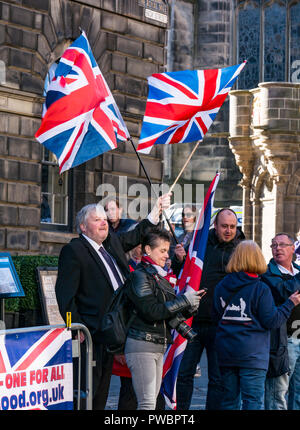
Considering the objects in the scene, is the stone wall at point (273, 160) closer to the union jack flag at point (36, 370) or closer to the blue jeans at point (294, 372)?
the blue jeans at point (294, 372)

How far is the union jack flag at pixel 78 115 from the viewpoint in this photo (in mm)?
9219

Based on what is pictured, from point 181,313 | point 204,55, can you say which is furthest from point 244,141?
point 181,313

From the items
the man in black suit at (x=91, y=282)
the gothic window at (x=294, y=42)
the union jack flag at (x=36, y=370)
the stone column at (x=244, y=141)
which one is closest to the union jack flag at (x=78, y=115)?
the man in black suit at (x=91, y=282)

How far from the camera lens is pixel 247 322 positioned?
7758 millimetres

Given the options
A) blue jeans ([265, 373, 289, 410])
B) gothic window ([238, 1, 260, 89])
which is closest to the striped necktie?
blue jeans ([265, 373, 289, 410])

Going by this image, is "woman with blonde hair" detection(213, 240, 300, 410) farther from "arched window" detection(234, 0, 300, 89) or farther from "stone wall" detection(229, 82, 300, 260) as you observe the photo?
"arched window" detection(234, 0, 300, 89)

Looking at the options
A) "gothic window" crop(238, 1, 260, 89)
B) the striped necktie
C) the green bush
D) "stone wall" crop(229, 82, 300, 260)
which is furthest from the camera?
"gothic window" crop(238, 1, 260, 89)

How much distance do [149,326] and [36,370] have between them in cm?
96

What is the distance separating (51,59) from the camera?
51.0ft

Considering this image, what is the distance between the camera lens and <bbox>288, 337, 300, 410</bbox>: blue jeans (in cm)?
881

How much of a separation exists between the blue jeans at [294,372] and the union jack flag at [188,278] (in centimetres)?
92
